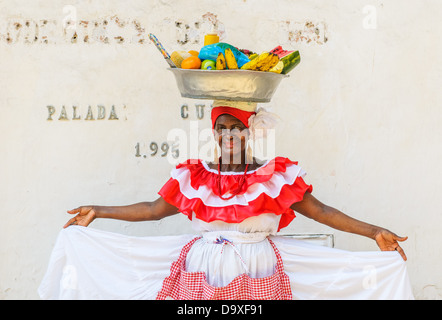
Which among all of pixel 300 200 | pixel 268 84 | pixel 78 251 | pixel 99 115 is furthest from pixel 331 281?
pixel 99 115

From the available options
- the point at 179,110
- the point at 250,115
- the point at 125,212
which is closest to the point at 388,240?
the point at 250,115

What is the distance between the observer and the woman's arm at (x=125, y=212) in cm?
405

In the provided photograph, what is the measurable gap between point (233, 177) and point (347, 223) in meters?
0.70

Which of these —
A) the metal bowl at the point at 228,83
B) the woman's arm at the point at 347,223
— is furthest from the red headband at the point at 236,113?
the woman's arm at the point at 347,223

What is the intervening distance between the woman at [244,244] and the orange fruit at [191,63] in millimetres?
254

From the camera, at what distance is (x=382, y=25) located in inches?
199

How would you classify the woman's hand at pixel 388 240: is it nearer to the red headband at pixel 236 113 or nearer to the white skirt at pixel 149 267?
the white skirt at pixel 149 267

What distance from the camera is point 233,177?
12.9 ft

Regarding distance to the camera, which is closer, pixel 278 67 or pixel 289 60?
pixel 278 67

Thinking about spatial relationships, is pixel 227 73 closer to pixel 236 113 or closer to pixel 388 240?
pixel 236 113

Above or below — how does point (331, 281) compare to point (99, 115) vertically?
below

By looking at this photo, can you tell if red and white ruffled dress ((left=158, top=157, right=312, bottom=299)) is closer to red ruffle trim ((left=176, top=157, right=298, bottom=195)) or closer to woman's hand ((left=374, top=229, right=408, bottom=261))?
red ruffle trim ((left=176, top=157, right=298, bottom=195))

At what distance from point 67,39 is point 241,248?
6.81 ft

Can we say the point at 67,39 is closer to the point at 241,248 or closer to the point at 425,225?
the point at 241,248
